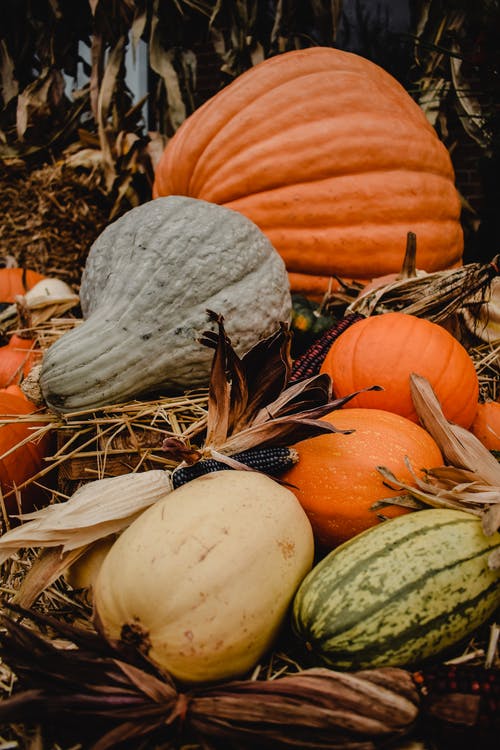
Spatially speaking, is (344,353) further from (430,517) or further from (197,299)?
(430,517)

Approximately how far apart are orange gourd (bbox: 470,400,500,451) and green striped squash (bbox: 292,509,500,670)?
0.72 meters

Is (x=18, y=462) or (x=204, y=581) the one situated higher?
(x=204, y=581)

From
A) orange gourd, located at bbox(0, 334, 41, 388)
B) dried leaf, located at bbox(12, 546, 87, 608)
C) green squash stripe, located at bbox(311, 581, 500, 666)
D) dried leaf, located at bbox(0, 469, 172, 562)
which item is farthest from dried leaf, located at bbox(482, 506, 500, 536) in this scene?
orange gourd, located at bbox(0, 334, 41, 388)

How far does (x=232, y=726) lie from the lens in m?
0.96

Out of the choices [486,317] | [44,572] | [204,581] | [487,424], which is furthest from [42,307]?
[204,581]

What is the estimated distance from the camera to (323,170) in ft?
8.99

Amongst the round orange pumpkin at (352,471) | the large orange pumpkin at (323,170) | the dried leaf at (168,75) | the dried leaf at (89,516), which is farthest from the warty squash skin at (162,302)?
the dried leaf at (168,75)

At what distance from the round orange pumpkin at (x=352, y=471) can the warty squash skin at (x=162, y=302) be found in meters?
0.56

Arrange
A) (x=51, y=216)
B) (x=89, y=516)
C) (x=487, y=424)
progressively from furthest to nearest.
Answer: (x=51, y=216) < (x=487, y=424) < (x=89, y=516)

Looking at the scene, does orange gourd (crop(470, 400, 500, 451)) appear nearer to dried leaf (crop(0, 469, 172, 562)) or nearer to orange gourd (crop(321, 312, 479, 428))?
orange gourd (crop(321, 312, 479, 428))

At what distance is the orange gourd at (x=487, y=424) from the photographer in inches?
73.5

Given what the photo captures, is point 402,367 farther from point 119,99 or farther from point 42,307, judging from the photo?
point 119,99

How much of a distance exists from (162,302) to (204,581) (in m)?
0.98

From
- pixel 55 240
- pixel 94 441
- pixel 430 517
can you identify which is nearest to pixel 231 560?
pixel 430 517
